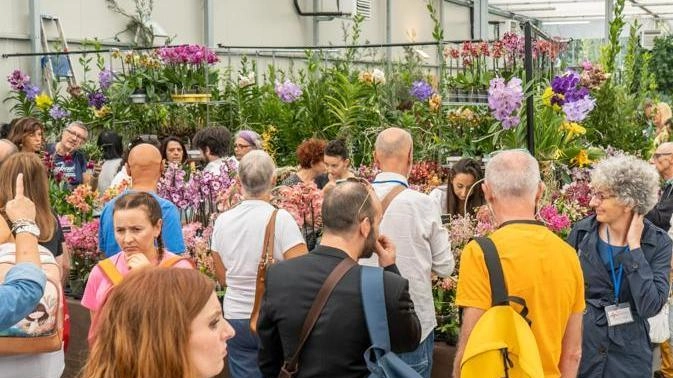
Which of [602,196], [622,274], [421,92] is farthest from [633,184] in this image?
[421,92]

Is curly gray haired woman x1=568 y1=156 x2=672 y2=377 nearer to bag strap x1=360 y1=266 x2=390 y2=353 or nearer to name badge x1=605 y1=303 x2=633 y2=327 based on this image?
name badge x1=605 y1=303 x2=633 y2=327

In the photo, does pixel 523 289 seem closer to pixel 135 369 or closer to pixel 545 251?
pixel 545 251

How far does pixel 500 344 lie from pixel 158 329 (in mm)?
1132

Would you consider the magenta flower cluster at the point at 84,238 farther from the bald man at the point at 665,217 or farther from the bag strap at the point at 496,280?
the bag strap at the point at 496,280

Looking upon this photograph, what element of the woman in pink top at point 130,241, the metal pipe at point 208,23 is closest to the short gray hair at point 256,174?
the woman in pink top at point 130,241

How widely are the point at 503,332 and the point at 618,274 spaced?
3.21 ft

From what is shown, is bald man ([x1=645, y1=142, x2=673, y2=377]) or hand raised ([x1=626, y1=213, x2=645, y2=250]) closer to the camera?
hand raised ([x1=626, y1=213, x2=645, y2=250])

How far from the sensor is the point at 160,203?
158 inches

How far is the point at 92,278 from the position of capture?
10.7 ft

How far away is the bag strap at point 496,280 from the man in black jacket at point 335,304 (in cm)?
25

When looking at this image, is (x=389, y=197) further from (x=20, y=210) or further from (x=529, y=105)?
(x=529, y=105)

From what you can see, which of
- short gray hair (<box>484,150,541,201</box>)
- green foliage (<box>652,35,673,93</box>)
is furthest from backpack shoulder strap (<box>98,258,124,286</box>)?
green foliage (<box>652,35,673,93</box>)

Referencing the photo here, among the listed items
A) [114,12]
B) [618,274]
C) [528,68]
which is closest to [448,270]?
[618,274]

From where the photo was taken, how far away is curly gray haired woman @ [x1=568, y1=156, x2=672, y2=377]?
333cm
